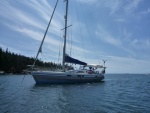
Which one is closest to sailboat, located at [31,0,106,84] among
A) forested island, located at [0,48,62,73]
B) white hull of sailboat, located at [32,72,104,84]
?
white hull of sailboat, located at [32,72,104,84]

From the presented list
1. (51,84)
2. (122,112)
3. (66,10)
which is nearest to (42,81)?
(51,84)

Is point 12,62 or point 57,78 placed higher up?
point 12,62

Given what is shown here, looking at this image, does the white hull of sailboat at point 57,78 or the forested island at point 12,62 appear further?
the forested island at point 12,62

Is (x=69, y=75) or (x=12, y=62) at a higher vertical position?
(x=12, y=62)

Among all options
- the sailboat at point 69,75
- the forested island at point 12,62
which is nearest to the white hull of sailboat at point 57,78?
the sailboat at point 69,75

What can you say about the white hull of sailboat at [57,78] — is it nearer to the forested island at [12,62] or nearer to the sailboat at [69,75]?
the sailboat at [69,75]

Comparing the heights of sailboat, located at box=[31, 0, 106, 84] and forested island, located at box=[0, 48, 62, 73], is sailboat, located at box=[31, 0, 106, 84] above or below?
below

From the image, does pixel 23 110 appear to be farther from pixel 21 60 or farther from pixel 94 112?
pixel 21 60

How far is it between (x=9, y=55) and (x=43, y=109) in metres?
138

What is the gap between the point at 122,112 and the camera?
18.7 metres

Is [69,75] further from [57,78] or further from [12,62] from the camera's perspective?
[12,62]

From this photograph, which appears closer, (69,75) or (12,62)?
(69,75)

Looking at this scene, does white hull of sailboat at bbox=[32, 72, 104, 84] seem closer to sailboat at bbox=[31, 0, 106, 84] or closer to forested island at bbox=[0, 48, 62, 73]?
sailboat at bbox=[31, 0, 106, 84]

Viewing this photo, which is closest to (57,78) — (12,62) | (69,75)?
(69,75)
